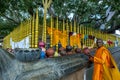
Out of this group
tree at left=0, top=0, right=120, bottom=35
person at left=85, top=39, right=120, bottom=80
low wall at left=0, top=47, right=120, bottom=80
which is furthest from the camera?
tree at left=0, top=0, right=120, bottom=35

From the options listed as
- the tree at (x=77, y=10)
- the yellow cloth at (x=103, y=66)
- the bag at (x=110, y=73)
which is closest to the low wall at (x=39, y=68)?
the yellow cloth at (x=103, y=66)

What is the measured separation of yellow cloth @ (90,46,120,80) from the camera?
8195mm

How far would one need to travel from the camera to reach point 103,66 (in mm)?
8328

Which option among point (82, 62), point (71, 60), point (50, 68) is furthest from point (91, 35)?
point (50, 68)

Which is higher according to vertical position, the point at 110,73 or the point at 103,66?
the point at 103,66

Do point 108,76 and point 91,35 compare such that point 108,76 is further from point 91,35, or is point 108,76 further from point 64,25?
point 91,35

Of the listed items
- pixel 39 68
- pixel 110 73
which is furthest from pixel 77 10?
pixel 39 68

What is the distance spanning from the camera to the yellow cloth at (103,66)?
8195 millimetres

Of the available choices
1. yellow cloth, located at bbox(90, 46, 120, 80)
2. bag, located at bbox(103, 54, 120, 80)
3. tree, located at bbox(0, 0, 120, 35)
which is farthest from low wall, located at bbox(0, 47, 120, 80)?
tree, located at bbox(0, 0, 120, 35)

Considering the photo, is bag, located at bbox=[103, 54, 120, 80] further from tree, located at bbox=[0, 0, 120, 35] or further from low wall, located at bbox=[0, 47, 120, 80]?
tree, located at bbox=[0, 0, 120, 35]

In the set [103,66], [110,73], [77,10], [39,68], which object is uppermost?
[77,10]

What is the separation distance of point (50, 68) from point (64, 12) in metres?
13.7

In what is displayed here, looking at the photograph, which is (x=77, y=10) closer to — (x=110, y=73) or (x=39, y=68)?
(x=110, y=73)

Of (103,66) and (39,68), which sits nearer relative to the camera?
(39,68)
